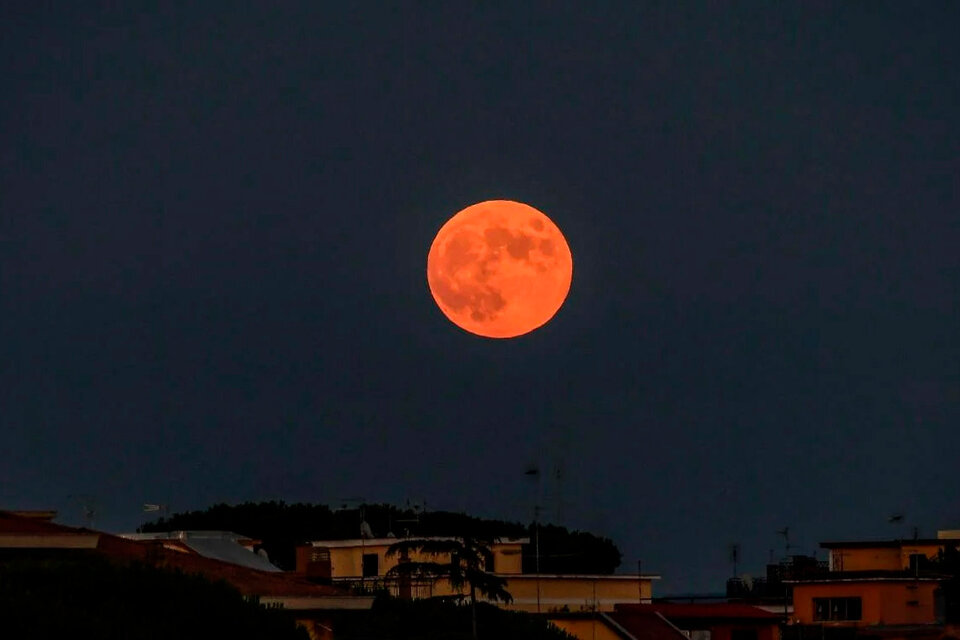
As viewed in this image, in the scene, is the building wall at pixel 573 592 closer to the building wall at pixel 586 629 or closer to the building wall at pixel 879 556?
the building wall at pixel 586 629

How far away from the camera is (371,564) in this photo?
297ft

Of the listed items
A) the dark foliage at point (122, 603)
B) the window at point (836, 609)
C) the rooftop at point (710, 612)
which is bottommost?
the dark foliage at point (122, 603)

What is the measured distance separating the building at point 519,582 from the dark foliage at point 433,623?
936 cm

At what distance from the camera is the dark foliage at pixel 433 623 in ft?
155

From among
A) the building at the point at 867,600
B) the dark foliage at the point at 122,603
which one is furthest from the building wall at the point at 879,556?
the dark foliage at the point at 122,603

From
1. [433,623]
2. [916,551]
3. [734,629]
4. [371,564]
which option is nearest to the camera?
[433,623]

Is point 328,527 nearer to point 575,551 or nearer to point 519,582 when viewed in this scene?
point 575,551

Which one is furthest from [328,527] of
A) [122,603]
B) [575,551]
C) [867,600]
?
[122,603]

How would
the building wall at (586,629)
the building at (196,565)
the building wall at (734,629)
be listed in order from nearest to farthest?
the building at (196,565)
the building wall at (586,629)
the building wall at (734,629)

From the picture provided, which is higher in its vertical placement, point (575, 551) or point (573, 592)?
point (575, 551)

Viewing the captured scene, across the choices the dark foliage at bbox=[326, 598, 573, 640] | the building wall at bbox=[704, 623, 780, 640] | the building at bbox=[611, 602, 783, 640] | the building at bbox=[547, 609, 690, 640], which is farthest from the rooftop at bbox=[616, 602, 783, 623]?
the dark foliage at bbox=[326, 598, 573, 640]

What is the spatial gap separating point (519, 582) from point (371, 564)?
53.6 ft

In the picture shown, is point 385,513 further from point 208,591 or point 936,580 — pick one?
point 208,591

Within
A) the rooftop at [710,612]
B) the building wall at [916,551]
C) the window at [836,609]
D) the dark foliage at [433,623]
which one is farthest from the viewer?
the building wall at [916,551]
